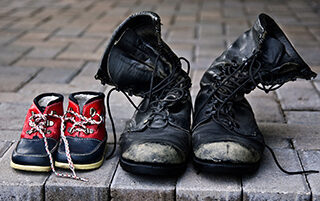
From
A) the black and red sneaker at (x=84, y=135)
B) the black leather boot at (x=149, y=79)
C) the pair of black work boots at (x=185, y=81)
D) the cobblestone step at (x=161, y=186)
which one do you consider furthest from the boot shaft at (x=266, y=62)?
the black and red sneaker at (x=84, y=135)

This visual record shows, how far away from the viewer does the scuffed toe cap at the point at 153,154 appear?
55.3 inches

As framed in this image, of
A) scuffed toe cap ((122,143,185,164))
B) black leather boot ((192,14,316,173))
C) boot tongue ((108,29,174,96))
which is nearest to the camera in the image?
scuffed toe cap ((122,143,185,164))

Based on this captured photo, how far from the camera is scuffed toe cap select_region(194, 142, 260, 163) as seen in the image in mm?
1409

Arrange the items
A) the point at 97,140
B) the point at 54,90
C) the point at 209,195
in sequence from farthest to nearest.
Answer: the point at 54,90
the point at 97,140
the point at 209,195

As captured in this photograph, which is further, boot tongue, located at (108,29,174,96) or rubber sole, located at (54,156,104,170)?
boot tongue, located at (108,29,174,96)

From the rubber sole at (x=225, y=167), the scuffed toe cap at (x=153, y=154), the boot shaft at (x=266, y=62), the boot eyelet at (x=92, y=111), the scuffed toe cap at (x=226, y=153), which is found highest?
the boot shaft at (x=266, y=62)

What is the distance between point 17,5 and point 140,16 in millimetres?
3180

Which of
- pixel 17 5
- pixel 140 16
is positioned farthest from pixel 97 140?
pixel 17 5

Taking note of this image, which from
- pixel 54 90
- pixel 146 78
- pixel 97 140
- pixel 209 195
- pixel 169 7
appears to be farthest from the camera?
pixel 169 7

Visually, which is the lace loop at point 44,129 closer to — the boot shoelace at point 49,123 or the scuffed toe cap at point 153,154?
the boot shoelace at point 49,123

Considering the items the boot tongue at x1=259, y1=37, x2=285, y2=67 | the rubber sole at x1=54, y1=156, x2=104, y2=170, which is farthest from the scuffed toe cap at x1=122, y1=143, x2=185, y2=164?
the boot tongue at x1=259, y1=37, x2=285, y2=67

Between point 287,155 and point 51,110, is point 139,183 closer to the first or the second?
point 51,110

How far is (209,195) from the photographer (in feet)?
4.63

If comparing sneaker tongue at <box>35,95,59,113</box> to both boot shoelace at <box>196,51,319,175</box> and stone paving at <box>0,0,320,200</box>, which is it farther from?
boot shoelace at <box>196,51,319,175</box>
